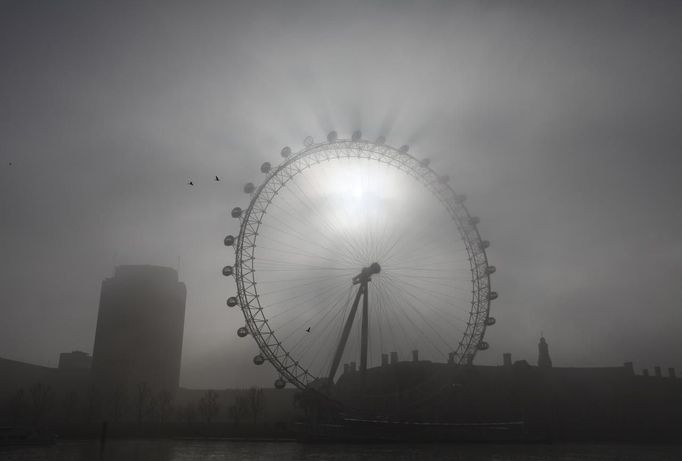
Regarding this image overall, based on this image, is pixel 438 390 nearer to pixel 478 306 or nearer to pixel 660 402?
pixel 478 306

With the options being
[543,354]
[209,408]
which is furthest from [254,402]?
[543,354]

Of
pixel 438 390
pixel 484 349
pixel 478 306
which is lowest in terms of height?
pixel 438 390

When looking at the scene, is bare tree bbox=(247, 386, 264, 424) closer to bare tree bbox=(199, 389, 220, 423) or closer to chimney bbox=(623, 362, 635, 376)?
bare tree bbox=(199, 389, 220, 423)

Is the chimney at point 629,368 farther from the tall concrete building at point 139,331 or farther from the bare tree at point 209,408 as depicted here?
the tall concrete building at point 139,331

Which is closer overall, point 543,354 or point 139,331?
point 543,354

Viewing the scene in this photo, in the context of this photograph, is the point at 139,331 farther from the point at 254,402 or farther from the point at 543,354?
the point at 543,354

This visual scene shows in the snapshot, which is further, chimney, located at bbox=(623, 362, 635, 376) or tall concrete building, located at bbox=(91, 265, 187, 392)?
tall concrete building, located at bbox=(91, 265, 187, 392)

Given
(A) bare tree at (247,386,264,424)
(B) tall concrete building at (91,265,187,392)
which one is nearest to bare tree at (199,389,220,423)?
(A) bare tree at (247,386,264,424)

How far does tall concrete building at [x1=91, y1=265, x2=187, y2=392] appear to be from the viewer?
177 m

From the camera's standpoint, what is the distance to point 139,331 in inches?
7431

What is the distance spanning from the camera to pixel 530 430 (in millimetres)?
78500

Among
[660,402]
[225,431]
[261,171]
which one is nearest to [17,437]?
[225,431]

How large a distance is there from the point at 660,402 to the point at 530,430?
93.6 feet

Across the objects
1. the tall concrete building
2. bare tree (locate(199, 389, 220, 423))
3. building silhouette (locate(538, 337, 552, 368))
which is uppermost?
the tall concrete building
